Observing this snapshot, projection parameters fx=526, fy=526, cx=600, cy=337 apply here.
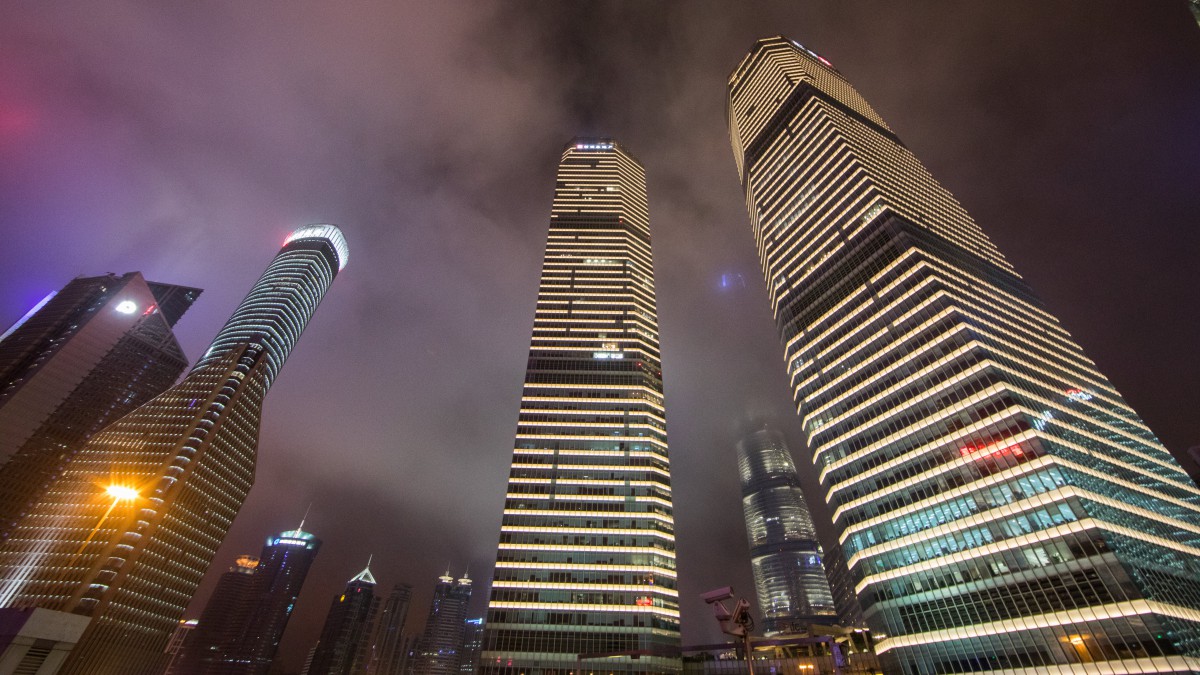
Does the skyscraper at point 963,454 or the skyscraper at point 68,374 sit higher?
the skyscraper at point 68,374

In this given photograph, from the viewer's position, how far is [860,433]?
3725 inches

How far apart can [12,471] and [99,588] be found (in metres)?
51.8

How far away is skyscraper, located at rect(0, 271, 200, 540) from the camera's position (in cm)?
14962

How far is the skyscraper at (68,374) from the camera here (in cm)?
14962

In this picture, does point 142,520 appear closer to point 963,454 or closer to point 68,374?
point 68,374

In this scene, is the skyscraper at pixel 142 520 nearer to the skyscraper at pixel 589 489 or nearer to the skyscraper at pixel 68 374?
the skyscraper at pixel 68 374

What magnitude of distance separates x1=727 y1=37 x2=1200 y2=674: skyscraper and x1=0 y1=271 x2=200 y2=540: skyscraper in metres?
212

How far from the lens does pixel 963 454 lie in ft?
257

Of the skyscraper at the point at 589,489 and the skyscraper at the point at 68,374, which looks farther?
the skyscraper at the point at 68,374

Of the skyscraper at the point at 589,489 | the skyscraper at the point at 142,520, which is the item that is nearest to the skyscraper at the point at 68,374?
the skyscraper at the point at 142,520

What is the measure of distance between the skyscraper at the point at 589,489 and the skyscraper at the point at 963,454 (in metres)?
35.8

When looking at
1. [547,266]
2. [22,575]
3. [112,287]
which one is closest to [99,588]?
[22,575]

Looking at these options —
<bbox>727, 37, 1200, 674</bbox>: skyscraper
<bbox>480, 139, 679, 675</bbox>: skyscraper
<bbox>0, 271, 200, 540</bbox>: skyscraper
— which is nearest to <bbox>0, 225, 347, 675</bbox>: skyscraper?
<bbox>0, 271, 200, 540</bbox>: skyscraper

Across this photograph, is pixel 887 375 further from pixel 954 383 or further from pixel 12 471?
pixel 12 471
